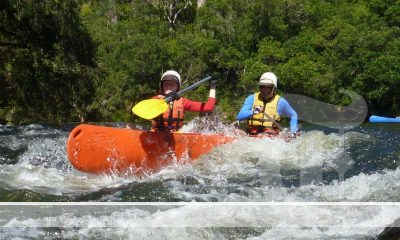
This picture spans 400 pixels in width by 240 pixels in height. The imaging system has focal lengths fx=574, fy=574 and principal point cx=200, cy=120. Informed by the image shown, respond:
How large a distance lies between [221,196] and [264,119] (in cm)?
253

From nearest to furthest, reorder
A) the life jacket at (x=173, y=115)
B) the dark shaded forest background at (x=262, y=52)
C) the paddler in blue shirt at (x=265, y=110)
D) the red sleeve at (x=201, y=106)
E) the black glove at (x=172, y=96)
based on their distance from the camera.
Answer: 1. the black glove at (x=172, y=96)
2. the red sleeve at (x=201, y=106)
3. the life jacket at (x=173, y=115)
4. the paddler in blue shirt at (x=265, y=110)
5. the dark shaded forest background at (x=262, y=52)

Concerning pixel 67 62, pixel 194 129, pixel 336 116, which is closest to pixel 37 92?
pixel 67 62

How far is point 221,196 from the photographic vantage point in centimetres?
621

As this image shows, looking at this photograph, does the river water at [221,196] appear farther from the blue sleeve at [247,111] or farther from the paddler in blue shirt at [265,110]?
the blue sleeve at [247,111]

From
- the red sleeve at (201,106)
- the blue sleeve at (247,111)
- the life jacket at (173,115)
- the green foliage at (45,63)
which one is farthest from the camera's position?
the green foliage at (45,63)

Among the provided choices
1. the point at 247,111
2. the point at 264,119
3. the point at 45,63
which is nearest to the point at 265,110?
the point at 264,119

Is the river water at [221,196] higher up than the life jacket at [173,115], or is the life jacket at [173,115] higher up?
the life jacket at [173,115]

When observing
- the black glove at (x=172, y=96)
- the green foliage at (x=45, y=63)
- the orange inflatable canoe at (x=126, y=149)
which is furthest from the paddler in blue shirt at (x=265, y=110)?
the green foliage at (x=45, y=63)

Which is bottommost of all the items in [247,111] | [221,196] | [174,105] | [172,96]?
[221,196]

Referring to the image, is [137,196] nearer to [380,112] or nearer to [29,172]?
[29,172]

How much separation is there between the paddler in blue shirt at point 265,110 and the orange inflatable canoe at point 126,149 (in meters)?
1.30

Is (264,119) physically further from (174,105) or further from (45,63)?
(45,63)

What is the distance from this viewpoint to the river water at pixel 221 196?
5000 mm

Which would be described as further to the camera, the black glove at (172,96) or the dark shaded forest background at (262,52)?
the dark shaded forest background at (262,52)
